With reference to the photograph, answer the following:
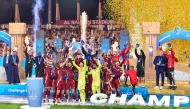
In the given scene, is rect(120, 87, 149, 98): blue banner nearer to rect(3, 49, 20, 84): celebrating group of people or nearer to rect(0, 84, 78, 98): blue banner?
rect(0, 84, 78, 98): blue banner

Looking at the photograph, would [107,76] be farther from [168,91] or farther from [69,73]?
[168,91]

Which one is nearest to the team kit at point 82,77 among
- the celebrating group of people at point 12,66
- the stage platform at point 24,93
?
the stage platform at point 24,93

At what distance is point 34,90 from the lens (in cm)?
1050

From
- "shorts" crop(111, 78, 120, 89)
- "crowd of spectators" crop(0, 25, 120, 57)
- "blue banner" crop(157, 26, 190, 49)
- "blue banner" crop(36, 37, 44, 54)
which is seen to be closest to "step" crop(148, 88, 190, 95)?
"shorts" crop(111, 78, 120, 89)

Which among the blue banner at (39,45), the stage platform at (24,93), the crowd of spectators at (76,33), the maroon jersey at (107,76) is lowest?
the stage platform at (24,93)

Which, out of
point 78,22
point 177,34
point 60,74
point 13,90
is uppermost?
point 78,22

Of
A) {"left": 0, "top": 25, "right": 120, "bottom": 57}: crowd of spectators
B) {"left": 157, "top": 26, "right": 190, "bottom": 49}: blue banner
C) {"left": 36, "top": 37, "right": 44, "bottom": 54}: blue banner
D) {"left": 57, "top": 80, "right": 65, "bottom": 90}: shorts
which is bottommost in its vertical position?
{"left": 57, "top": 80, "right": 65, "bottom": 90}: shorts

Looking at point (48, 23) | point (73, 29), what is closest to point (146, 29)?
point (73, 29)

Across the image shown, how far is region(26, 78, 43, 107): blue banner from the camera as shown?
10.4 meters

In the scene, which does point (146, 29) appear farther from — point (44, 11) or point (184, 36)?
point (44, 11)

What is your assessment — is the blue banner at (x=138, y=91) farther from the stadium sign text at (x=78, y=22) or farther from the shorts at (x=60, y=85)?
the stadium sign text at (x=78, y=22)

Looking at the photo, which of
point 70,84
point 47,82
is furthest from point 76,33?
point 70,84

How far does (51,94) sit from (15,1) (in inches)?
1065

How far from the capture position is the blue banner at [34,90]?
10422mm
